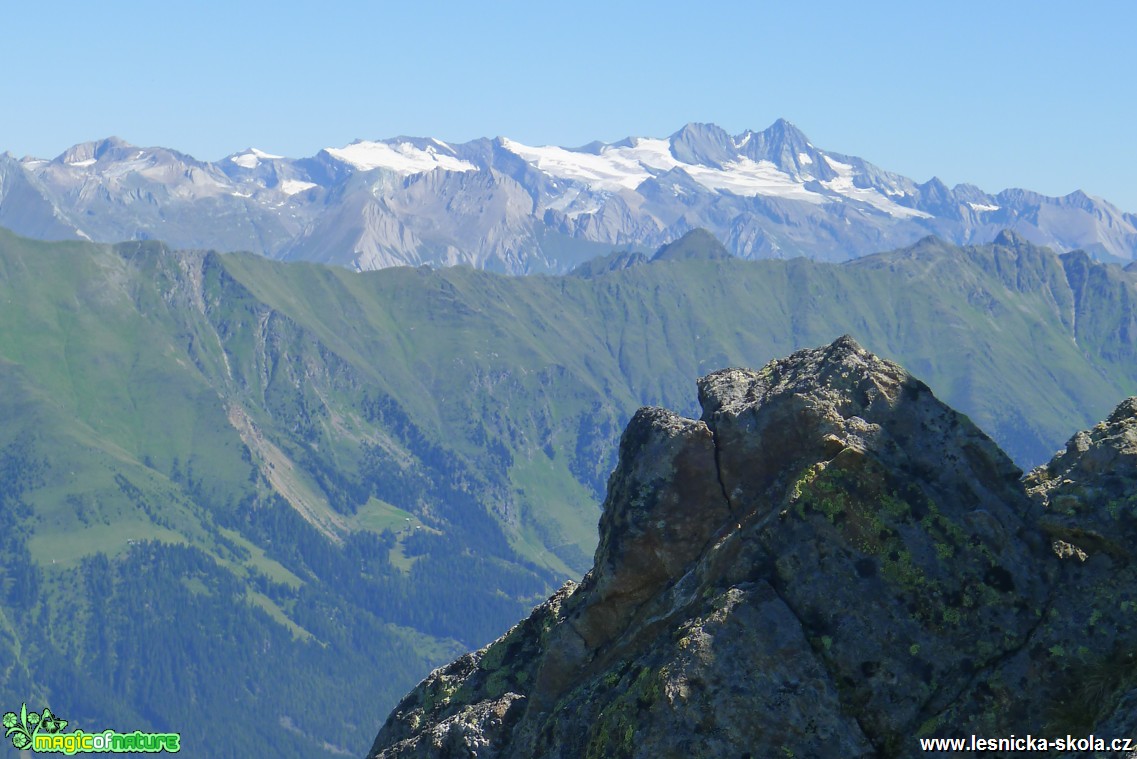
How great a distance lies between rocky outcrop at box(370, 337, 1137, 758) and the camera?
75.7ft

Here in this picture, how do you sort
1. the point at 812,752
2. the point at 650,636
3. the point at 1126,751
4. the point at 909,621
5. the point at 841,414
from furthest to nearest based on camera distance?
1. the point at 841,414
2. the point at 650,636
3. the point at 909,621
4. the point at 812,752
5. the point at 1126,751

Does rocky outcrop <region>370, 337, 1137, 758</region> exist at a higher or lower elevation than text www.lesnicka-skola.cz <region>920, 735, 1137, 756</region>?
higher

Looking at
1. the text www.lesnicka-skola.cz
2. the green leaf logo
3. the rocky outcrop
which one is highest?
the rocky outcrop

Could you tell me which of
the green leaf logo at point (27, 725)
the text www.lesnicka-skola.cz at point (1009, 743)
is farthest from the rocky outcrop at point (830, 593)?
the green leaf logo at point (27, 725)

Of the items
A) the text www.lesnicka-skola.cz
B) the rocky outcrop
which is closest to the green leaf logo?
the rocky outcrop

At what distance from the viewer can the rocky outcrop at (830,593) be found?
75.7 ft

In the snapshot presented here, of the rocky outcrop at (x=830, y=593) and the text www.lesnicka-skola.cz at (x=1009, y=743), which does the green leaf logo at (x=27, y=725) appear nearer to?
the rocky outcrop at (x=830, y=593)

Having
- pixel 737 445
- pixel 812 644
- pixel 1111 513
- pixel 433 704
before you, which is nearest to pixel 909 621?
pixel 812 644

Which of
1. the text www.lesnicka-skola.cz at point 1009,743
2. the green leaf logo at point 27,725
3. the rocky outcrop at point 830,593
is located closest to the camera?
the text www.lesnicka-skola.cz at point 1009,743

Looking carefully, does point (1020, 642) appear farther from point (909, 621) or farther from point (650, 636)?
point (650, 636)

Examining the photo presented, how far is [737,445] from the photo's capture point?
29.2 meters

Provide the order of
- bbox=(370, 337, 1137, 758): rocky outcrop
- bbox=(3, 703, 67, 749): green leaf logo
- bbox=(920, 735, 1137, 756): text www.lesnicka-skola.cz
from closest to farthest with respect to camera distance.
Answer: bbox=(920, 735, 1137, 756): text www.lesnicka-skola.cz → bbox=(370, 337, 1137, 758): rocky outcrop → bbox=(3, 703, 67, 749): green leaf logo

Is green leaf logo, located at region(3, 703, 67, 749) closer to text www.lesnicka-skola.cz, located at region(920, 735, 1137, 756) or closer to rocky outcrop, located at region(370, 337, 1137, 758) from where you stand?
rocky outcrop, located at region(370, 337, 1137, 758)

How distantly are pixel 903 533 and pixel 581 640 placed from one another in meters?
7.52
